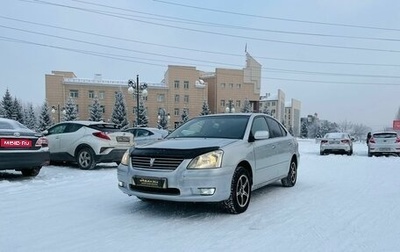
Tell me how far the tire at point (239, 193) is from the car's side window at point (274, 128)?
68.6 inches

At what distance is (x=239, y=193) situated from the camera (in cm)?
567

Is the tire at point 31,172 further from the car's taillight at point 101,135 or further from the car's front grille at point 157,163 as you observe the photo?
the car's front grille at point 157,163

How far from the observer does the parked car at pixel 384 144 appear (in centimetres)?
1767

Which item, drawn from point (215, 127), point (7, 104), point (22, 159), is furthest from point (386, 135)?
point (7, 104)

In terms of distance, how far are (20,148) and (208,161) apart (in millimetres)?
4845

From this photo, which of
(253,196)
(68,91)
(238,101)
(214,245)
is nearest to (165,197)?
(214,245)

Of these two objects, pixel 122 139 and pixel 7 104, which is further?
pixel 7 104

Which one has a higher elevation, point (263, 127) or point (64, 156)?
point (263, 127)

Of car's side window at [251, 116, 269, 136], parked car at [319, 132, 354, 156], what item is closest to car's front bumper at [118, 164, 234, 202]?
car's side window at [251, 116, 269, 136]

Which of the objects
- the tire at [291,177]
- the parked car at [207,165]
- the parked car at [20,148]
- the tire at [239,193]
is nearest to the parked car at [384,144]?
the tire at [291,177]

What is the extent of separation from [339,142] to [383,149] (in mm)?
2115

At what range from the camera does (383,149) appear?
698 inches

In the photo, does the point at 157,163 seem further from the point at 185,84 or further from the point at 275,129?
the point at 185,84

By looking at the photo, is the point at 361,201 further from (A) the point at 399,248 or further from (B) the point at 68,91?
(B) the point at 68,91
